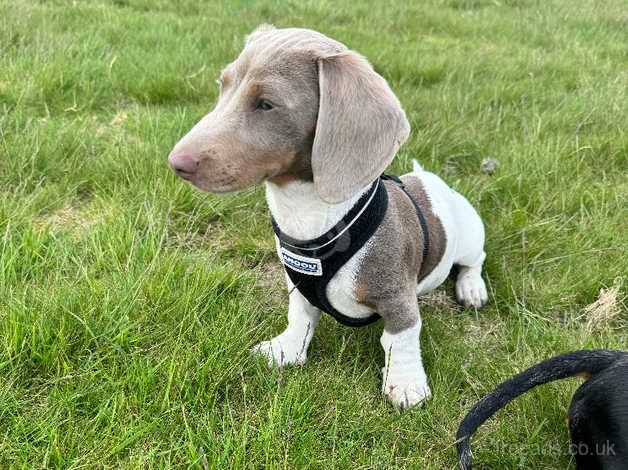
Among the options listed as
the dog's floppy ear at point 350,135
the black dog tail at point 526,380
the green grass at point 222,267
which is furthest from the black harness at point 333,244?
the black dog tail at point 526,380

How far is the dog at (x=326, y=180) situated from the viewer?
5.35 feet

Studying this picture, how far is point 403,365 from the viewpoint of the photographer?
2039 mm

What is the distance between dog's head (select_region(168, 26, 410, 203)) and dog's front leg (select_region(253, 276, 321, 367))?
2.14ft

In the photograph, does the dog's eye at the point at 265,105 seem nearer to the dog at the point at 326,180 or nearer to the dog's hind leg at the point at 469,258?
the dog at the point at 326,180

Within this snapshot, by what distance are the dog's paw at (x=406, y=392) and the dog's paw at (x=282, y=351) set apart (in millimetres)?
364

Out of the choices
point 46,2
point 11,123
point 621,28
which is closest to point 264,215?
point 11,123

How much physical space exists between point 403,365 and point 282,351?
1.58 feet

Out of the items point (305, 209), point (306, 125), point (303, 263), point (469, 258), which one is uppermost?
point (306, 125)

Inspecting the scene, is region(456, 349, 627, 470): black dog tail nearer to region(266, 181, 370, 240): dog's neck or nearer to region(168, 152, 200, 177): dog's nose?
region(266, 181, 370, 240): dog's neck

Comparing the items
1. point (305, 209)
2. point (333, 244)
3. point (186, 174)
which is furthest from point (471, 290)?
point (186, 174)

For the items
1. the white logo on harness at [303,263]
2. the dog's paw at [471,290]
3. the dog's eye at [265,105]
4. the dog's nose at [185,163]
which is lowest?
the dog's paw at [471,290]

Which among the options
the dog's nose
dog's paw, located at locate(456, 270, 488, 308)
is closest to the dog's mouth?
the dog's nose

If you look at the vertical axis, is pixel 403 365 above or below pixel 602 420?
below

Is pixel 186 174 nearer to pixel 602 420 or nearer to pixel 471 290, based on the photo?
pixel 602 420
